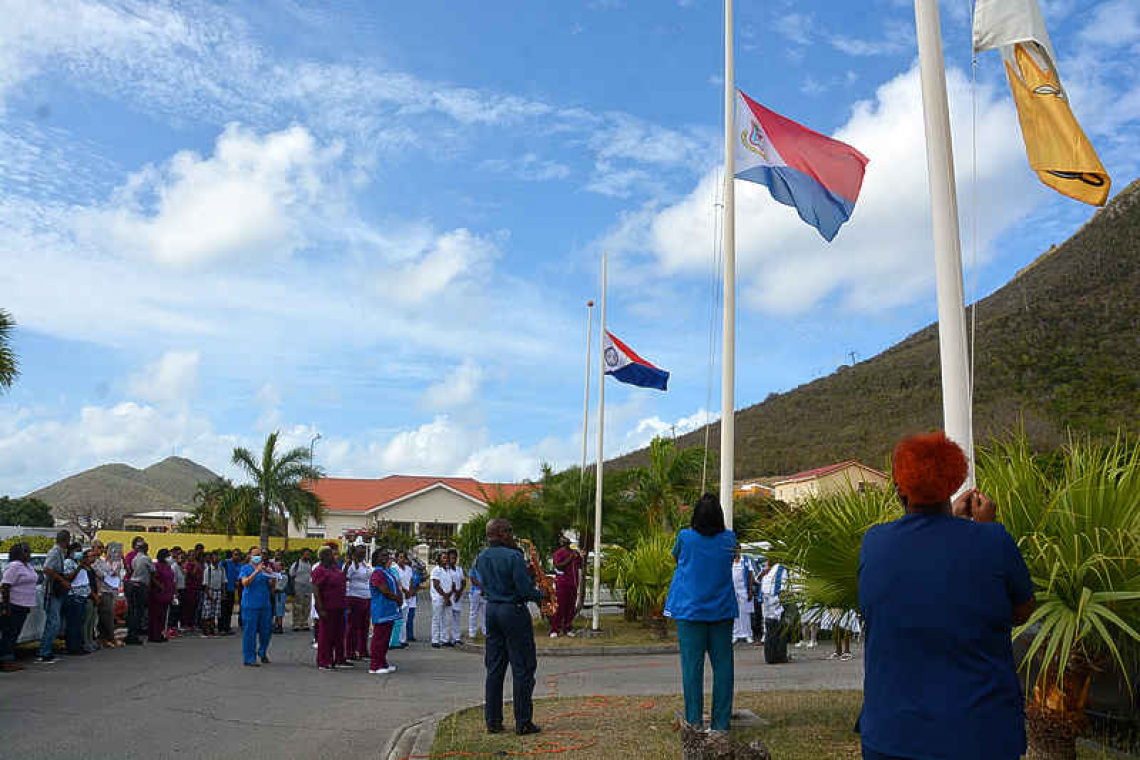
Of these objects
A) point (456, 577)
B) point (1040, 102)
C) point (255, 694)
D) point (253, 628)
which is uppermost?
point (1040, 102)

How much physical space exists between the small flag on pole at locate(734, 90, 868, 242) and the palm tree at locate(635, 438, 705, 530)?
17.2 meters

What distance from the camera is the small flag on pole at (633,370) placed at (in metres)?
19.1

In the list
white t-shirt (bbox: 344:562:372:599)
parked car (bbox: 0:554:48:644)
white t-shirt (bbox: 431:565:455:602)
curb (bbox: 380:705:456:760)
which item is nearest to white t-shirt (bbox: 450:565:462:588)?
white t-shirt (bbox: 431:565:455:602)

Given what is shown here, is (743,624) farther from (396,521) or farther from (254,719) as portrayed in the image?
(396,521)

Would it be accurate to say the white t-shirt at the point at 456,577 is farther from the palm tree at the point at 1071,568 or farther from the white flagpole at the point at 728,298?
the palm tree at the point at 1071,568

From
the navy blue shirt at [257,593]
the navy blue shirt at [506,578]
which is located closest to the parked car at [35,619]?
the navy blue shirt at [257,593]

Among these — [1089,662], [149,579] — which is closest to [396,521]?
[149,579]

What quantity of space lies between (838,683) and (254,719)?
6.82m

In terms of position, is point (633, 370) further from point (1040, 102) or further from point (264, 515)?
point (264, 515)

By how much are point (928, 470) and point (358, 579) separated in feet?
41.5

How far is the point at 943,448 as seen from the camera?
3639 millimetres

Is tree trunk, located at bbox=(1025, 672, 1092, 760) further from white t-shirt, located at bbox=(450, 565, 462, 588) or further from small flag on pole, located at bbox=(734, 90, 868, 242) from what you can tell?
white t-shirt, located at bbox=(450, 565, 462, 588)

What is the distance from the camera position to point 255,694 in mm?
11641

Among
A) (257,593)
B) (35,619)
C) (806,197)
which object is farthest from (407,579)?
(806,197)
